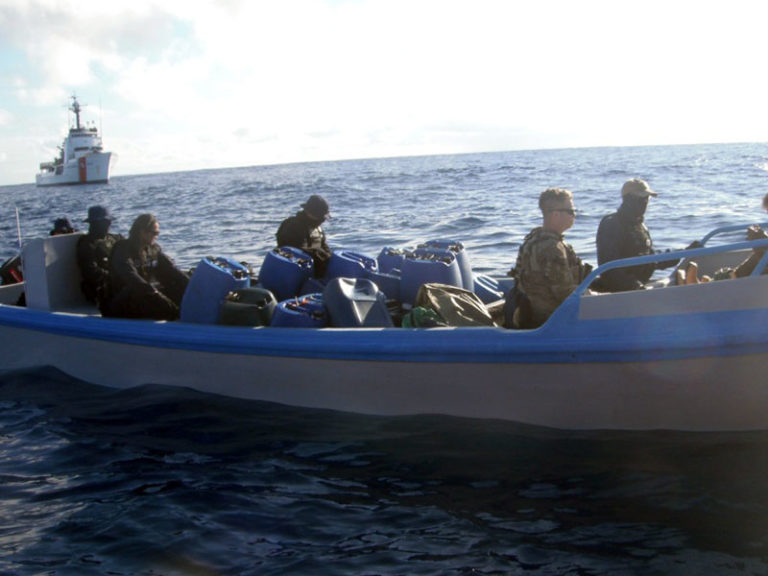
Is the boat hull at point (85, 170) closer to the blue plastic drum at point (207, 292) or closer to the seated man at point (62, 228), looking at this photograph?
the seated man at point (62, 228)

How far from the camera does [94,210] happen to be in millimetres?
6848

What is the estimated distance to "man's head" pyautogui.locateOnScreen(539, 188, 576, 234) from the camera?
185 inches

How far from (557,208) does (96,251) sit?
4.17 m

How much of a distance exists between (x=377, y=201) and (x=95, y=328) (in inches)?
967

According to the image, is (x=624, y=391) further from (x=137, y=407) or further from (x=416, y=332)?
(x=137, y=407)

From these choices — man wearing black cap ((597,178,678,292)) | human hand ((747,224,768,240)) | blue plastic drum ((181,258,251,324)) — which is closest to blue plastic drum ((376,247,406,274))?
blue plastic drum ((181,258,251,324))

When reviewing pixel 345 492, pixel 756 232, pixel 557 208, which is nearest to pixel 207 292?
pixel 345 492

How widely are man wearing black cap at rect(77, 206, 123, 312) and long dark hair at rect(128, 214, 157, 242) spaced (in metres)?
0.69

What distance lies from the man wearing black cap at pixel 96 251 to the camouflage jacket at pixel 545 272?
146 inches

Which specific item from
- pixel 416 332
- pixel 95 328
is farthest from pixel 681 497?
pixel 95 328

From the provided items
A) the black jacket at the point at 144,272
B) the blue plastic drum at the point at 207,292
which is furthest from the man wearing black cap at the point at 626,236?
the black jacket at the point at 144,272

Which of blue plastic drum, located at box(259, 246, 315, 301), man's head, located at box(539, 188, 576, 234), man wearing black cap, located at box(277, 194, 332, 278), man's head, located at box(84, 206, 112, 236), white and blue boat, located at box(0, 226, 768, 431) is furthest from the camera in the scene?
man wearing black cap, located at box(277, 194, 332, 278)

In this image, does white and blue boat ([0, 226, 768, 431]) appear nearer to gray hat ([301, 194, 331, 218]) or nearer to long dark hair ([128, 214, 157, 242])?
long dark hair ([128, 214, 157, 242])

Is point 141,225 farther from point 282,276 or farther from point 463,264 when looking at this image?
point 463,264
